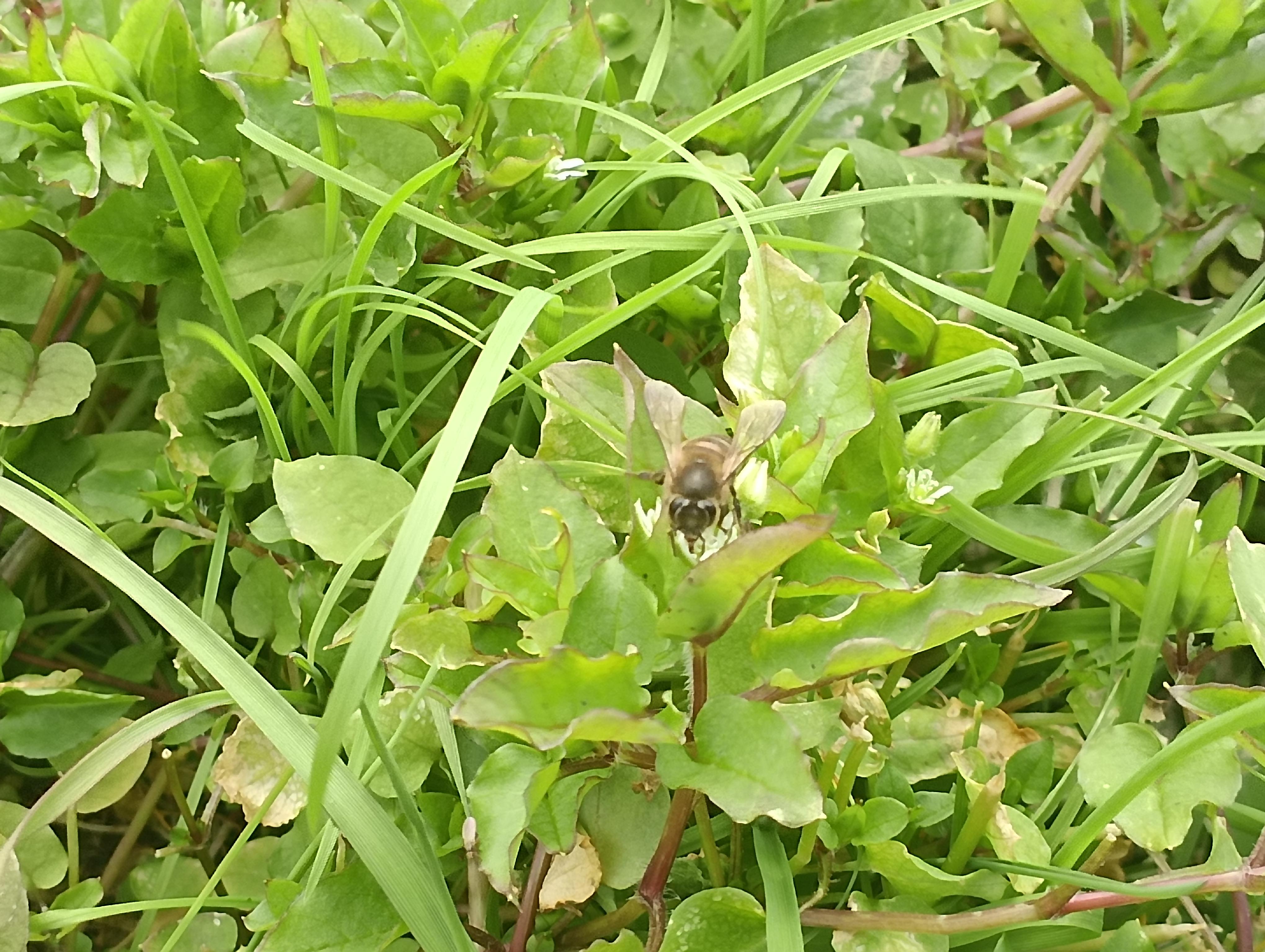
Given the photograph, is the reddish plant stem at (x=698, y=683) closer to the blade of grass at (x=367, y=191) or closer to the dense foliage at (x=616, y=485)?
the dense foliage at (x=616, y=485)

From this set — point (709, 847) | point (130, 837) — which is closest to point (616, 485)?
point (709, 847)

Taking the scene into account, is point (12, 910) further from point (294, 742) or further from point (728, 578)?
point (728, 578)

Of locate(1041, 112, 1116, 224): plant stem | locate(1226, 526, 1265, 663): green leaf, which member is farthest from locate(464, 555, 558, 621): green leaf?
locate(1041, 112, 1116, 224): plant stem

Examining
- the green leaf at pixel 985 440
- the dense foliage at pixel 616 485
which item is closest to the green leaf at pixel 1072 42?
the dense foliage at pixel 616 485

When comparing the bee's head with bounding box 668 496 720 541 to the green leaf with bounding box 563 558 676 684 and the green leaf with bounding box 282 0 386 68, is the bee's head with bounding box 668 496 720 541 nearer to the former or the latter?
the green leaf with bounding box 563 558 676 684

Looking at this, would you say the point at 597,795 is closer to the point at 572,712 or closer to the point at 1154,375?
the point at 572,712

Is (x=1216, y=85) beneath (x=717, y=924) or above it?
above
